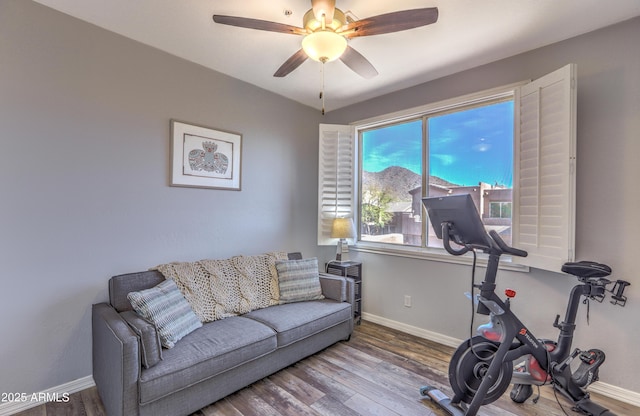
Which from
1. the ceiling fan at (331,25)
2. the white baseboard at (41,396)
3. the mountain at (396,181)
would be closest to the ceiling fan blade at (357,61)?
the ceiling fan at (331,25)

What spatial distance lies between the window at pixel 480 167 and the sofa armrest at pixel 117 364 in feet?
7.66

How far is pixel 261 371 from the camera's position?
2.19 meters

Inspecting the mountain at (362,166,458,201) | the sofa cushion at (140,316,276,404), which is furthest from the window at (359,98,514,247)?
the sofa cushion at (140,316,276,404)

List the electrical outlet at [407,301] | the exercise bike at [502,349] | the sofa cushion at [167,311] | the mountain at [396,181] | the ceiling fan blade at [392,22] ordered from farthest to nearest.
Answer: the mountain at [396,181]
the electrical outlet at [407,301]
the sofa cushion at [167,311]
the exercise bike at [502,349]
the ceiling fan blade at [392,22]

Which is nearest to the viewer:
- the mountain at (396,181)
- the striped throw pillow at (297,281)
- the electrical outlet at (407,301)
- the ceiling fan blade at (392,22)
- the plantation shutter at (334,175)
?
the ceiling fan blade at (392,22)

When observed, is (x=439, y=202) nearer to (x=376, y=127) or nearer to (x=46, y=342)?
(x=376, y=127)

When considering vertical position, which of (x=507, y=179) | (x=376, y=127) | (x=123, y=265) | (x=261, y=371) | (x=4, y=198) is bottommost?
(x=261, y=371)

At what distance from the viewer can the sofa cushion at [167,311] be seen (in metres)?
1.90

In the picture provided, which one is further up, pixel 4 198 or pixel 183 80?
pixel 183 80

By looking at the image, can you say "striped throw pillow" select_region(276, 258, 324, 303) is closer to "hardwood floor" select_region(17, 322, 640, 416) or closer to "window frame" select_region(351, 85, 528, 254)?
"hardwood floor" select_region(17, 322, 640, 416)

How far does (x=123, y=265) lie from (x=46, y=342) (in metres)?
0.65

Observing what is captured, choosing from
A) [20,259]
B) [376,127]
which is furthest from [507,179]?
[20,259]

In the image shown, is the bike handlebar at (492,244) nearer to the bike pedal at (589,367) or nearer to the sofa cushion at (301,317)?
the bike pedal at (589,367)

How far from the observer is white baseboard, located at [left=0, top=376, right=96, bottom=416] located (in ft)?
6.11
